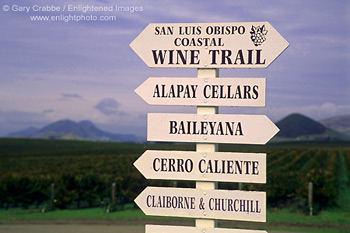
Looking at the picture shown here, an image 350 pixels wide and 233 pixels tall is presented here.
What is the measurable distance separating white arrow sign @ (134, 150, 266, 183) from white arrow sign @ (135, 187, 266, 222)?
17cm

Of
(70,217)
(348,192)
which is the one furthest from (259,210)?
(348,192)

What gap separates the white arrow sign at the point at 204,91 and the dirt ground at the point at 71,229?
582cm

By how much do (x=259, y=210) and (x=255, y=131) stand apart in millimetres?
931

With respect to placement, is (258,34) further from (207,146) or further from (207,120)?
(207,146)

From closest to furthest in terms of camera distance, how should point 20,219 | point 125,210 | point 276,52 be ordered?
point 276,52 < point 20,219 < point 125,210


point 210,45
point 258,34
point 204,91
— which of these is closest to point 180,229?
point 204,91

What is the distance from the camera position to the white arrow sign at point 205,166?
18.7 feet

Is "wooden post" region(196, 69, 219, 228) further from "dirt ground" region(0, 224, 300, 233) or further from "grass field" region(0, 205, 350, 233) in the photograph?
"grass field" region(0, 205, 350, 233)

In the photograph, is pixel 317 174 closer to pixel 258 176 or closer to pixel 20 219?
pixel 20 219

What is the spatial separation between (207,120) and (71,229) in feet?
22.1

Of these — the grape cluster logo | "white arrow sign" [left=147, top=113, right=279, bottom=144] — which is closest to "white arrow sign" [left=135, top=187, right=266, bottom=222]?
"white arrow sign" [left=147, top=113, right=279, bottom=144]

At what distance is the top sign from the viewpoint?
5672 mm

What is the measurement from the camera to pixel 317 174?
14.7 metres

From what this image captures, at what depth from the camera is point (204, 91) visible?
5801mm
